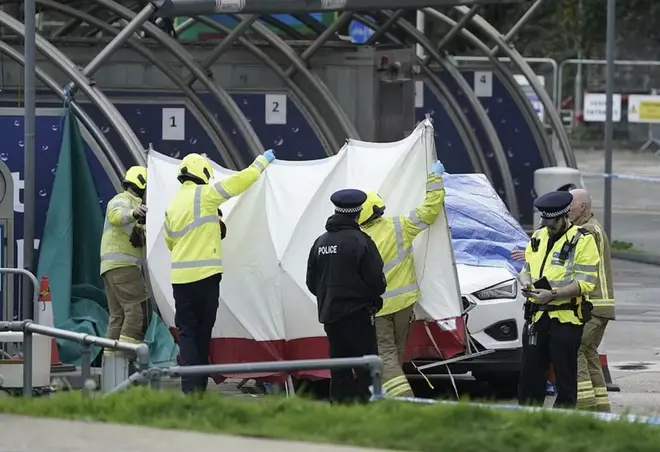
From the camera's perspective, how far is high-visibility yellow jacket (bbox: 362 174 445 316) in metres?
10.3

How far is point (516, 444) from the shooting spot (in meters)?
7.17

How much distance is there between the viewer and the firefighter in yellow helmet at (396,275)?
10.3m

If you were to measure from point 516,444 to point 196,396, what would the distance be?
196 cm

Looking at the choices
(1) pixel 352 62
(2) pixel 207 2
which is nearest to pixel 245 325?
(2) pixel 207 2

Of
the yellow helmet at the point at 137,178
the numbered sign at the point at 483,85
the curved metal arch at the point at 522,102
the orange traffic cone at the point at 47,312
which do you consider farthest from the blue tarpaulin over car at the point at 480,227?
the numbered sign at the point at 483,85

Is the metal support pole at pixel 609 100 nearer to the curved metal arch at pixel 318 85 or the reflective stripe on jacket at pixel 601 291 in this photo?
the curved metal arch at pixel 318 85

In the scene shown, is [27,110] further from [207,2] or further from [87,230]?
[207,2]

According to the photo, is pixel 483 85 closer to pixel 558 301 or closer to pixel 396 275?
pixel 396 275

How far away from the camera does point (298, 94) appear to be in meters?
17.2

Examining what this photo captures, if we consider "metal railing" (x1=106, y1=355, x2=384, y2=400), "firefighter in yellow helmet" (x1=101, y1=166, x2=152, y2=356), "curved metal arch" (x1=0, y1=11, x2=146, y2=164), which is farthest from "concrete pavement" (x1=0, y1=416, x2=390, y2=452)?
"curved metal arch" (x1=0, y1=11, x2=146, y2=164)

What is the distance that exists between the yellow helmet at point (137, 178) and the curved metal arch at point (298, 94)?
541cm

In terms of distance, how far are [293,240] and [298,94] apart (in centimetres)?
657

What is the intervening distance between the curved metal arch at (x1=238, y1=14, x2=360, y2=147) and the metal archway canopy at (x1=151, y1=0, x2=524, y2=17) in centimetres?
167

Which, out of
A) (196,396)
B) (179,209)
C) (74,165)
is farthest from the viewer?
(74,165)
